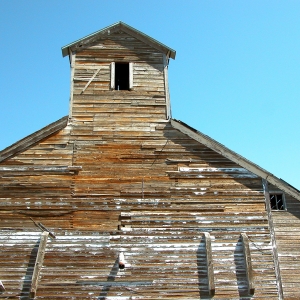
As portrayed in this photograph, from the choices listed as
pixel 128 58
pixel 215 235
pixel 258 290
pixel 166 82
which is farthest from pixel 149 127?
pixel 258 290

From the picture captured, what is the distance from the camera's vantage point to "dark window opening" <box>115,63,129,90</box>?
15195 mm

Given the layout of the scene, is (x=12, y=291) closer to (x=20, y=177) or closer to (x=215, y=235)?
(x=20, y=177)

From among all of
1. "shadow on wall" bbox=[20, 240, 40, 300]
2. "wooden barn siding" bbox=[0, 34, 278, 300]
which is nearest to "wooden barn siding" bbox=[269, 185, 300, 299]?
"wooden barn siding" bbox=[0, 34, 278, 300]

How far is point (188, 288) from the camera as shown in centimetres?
1088

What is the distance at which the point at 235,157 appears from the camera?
12.7 meters

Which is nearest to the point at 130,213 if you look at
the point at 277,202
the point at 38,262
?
the point at 38,262

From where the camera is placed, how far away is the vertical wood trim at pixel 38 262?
10391 millimetres

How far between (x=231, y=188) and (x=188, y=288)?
11.3ft

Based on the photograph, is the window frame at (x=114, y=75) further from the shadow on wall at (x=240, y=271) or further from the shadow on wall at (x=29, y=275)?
the shadow on wall at (x=240, y=271)

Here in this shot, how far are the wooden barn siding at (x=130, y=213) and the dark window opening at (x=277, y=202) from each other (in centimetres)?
73

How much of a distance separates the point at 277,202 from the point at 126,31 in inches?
345

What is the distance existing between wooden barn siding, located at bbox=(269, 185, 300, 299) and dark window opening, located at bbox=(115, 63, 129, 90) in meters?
6.87

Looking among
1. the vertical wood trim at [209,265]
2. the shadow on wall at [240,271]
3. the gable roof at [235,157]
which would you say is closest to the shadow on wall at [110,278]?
the vertical wood trim at [209,265]

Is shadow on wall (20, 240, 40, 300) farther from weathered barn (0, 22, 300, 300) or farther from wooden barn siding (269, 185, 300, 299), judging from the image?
wooden barn siding (269, 185, 300, 299)
